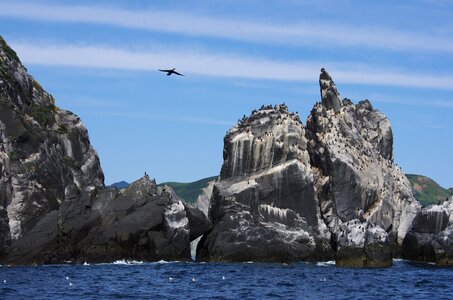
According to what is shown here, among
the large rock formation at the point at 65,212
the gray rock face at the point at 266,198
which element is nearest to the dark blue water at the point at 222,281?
the large rock formation at the point at 65,212

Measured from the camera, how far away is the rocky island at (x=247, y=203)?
88000 millimetres

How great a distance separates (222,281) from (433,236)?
113 feet

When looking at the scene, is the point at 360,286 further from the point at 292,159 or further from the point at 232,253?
the point at 292,159

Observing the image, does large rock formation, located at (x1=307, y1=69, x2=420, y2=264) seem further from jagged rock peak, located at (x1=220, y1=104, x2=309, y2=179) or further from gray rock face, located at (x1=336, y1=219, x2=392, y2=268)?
gray rock face, located at (x1=336, y1=219, x2=392, y2=268)

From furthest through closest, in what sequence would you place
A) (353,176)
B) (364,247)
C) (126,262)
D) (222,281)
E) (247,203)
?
(353,176) → (247,203) → (126,262) → (364,247) → (222,281)

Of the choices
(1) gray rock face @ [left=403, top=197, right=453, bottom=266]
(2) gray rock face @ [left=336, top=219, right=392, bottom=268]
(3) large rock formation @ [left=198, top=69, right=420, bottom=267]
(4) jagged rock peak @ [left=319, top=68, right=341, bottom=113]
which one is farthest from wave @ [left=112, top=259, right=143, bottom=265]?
(4) jagged rock peak @ [left=319, top=68, right=341, bottom=113]

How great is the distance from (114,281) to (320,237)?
37.7 metres

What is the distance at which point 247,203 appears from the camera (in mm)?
95250

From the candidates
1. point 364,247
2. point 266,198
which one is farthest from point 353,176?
point 364,247

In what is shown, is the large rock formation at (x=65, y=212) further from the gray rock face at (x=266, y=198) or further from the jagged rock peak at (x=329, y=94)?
the jagged rock peak at (x=329, y=94)

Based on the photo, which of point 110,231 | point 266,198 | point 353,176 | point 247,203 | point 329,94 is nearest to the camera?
point 110,231

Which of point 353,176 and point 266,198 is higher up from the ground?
point 353,176

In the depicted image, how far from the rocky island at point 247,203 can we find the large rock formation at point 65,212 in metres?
0.13

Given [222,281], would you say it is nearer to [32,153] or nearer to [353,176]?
[353,176]
